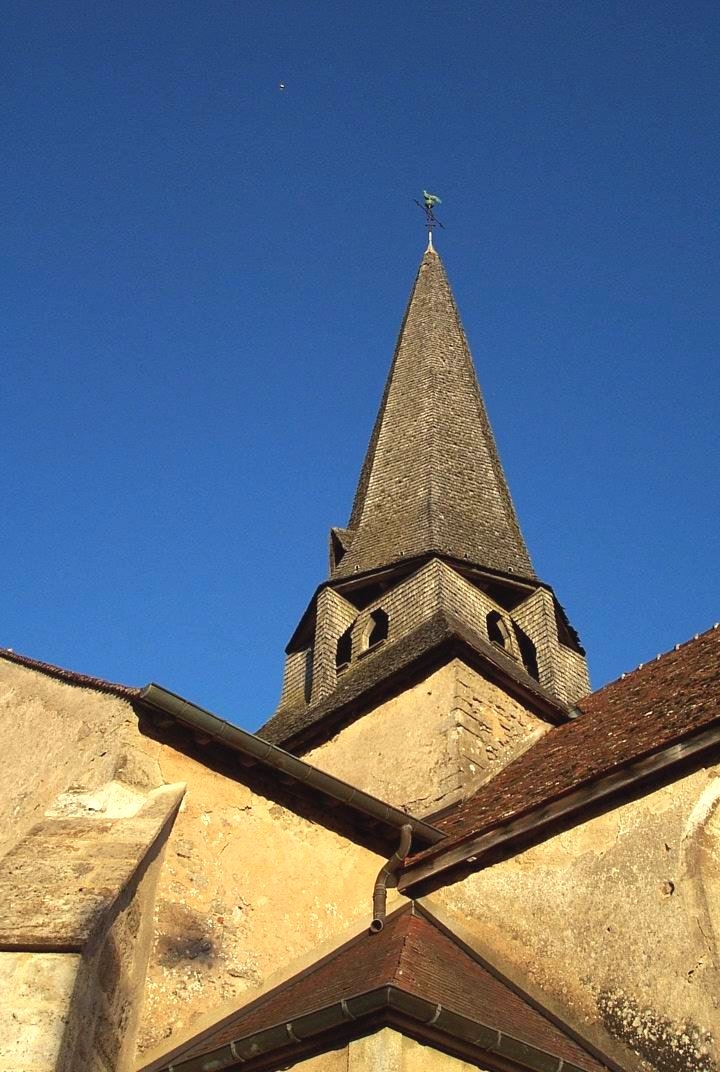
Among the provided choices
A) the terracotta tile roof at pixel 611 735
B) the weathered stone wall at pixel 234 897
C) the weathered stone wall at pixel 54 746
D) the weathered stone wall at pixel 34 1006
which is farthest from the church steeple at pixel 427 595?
the weathered stone wall at pixel 34 1006

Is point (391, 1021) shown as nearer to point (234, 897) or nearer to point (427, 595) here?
point (234, 897)

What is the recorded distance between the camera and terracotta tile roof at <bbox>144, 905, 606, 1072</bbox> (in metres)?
5.89

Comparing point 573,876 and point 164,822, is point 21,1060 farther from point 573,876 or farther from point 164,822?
point 573,876

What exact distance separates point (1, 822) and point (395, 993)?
357cm

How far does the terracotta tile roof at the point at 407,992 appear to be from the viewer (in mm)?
5891

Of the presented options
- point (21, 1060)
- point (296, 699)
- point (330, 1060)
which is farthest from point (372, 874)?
point (296, 699)

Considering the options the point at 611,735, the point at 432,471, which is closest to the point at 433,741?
the point at 611,735

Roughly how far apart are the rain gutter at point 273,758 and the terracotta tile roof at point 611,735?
0.44m

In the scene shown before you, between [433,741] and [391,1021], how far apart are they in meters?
5.10

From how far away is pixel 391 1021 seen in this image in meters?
5.56

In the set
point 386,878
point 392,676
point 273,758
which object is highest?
point 392,676

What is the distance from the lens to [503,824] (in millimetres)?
7645

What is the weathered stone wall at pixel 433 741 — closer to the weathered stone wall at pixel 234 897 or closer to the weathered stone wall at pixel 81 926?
the weathered stone wall at pixel 234 897

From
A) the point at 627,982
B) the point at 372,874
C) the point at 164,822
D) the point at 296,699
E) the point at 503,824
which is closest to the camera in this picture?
the point at 627,982
